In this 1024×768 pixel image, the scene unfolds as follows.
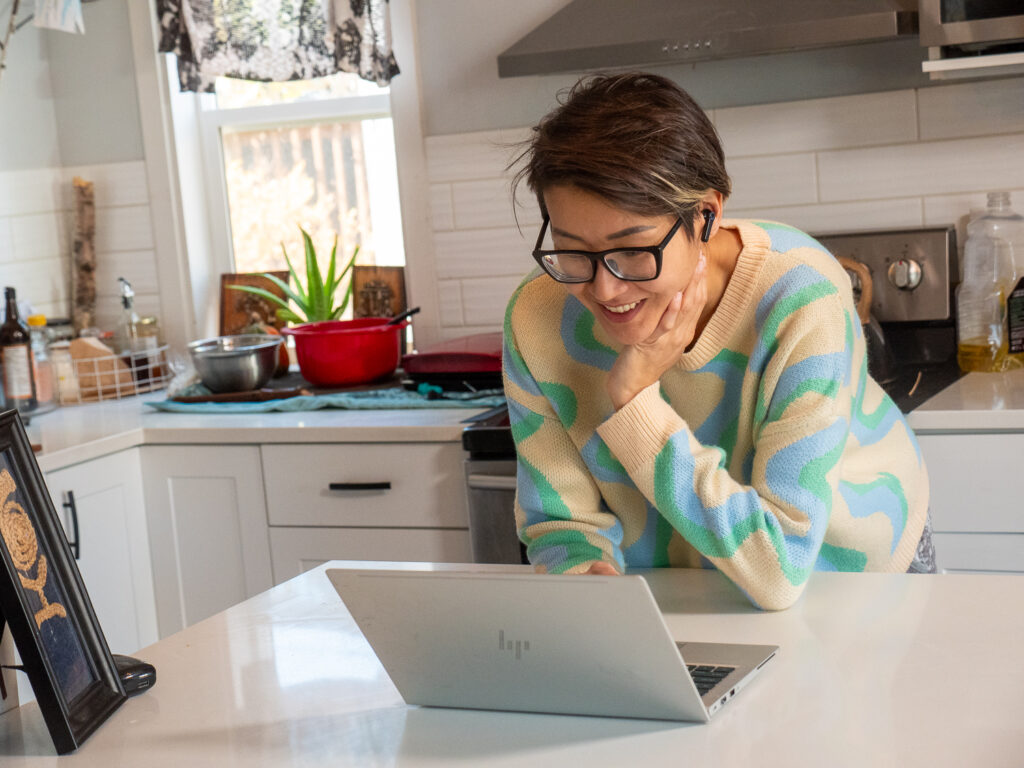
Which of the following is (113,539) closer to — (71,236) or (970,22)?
(71,236)

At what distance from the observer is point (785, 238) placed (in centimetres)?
151

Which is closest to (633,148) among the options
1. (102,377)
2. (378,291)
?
(378,291)

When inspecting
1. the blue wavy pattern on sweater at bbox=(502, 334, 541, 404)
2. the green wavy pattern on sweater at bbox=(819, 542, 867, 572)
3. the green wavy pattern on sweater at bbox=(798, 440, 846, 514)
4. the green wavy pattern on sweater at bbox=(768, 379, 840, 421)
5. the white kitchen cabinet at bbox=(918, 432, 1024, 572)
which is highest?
the blue wavy pattern on sweater at bbox=(502, 334, 541, 404)

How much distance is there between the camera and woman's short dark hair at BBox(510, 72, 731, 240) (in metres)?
1.30

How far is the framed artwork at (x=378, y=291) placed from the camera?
3.30 meters

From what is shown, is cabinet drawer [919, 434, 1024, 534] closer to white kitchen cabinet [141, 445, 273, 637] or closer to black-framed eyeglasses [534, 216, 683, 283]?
black-framed eyeglasses [534, 216, 683, 283]

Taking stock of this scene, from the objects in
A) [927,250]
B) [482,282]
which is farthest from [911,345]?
[482,282]

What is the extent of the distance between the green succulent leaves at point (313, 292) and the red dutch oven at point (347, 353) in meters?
0.26

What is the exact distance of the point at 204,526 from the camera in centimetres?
277

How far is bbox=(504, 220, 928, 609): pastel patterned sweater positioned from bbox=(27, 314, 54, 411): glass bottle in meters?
1.92

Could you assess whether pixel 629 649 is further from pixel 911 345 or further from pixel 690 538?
pixel 911 345

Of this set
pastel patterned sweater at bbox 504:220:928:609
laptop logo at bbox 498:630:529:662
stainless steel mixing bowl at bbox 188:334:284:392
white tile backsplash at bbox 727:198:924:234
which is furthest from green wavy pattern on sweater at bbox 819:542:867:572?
stainless steel mixing bowl at bbox 188:334:284:392

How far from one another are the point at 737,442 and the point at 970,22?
1223 mm

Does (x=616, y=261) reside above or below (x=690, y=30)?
below
